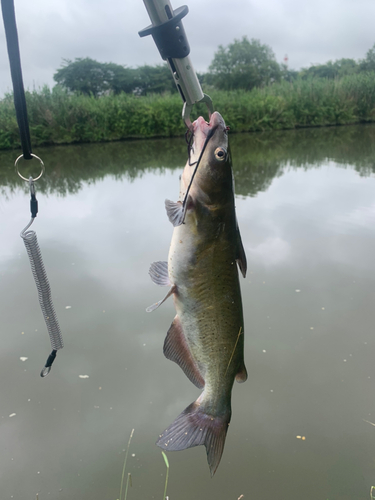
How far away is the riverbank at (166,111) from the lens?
59.5 ft

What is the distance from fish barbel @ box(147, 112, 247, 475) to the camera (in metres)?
1.35

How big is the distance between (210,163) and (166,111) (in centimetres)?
2065

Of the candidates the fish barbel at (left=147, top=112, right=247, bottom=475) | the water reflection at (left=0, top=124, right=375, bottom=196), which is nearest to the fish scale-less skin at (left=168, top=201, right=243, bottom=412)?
the fish barbel at (left=147, top=112, right=247, bottom=475)

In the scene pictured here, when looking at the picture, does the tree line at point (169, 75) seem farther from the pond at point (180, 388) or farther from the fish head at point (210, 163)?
the fish head at point (210, 163)

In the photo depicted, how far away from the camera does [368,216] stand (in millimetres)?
6980

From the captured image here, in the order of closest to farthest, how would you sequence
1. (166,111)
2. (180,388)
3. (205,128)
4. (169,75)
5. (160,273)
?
(205,128)
(160,273)
(180,388)
(166,111)
(169,75)

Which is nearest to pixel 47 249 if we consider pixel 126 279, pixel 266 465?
pixel 126 279

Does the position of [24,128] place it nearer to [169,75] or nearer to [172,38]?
[172,38]

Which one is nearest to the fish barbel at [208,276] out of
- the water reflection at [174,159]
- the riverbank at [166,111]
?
the water reflection at [174,159]

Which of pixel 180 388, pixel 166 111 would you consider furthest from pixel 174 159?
pixel 180 388

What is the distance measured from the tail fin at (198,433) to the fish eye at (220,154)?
93 centimetres

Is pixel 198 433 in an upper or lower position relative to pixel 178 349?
lower

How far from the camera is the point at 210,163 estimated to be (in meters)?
1.35

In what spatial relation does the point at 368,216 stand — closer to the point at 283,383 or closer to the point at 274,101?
the point at 283,383
